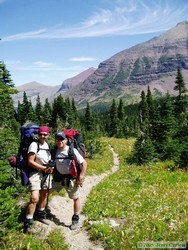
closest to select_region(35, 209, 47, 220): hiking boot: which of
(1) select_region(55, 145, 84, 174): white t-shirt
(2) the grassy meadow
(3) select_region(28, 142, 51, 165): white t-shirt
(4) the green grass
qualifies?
(2) the grassy meadow

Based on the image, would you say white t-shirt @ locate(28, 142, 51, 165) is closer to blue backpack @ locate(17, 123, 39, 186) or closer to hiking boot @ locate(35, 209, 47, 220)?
blue backpack @ locate(17, 123, 39, 186)

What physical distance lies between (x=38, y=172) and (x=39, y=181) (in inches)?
11.1

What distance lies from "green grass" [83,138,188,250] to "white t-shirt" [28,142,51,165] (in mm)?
2656

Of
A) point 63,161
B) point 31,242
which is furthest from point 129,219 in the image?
point 31,242

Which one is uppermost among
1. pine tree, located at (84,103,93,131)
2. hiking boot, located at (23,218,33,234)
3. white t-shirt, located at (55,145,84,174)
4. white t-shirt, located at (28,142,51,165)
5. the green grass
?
white t-shirt, located at (28,142,51,165)

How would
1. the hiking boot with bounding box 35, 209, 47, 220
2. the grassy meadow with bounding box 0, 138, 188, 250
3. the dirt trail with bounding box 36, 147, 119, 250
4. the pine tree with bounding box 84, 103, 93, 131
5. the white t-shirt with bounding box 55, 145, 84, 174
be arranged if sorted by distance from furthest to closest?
the pine tree with bounding box 84, 103, 93, 131 < the hiking boot with bounding box 35, 209, 47, 220 < the white t-shirt with bounding box 55, 145, 84, 174 < the dirt trail with bounding box 36, 147, 119, 250 < the grassy meadow with bounding box 0, 138, 188, 250

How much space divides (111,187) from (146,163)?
1360cm

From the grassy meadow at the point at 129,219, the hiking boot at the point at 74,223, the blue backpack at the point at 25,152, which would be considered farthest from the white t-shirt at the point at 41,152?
the hiking boot at the point at 74,223

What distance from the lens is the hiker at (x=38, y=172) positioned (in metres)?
10.3

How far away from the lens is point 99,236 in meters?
10.1

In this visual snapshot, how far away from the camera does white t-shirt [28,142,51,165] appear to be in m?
10.4

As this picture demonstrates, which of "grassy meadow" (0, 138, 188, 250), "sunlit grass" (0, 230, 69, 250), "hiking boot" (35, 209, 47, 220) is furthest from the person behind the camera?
"hiking boot" (35, 209, 47, 220)

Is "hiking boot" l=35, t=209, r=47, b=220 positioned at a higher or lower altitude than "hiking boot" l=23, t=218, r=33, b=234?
lower

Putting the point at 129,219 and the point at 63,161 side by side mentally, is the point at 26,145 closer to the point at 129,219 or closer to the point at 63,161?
the point at 63,161
